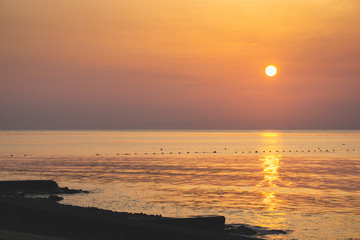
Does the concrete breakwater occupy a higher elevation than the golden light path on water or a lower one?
higher

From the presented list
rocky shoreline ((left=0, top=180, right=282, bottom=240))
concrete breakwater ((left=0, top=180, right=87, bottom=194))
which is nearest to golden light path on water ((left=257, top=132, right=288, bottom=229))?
rocky shoreline ((left=0, top=180, right=282, bottom=240))

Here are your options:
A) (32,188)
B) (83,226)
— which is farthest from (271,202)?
(83,226)

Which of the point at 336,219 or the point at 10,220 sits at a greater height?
the point at 10,220

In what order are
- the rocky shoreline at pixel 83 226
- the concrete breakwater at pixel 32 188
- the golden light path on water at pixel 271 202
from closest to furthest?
the rocky shoreline at pixel 83 226
the golden light path on water at pixel 271 202
the concrete breakwater at pixel 32 188

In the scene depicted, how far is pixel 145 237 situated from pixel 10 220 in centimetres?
559

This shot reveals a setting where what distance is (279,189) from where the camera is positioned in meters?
43.8

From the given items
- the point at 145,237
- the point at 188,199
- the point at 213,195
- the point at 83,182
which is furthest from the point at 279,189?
the point at 145,237

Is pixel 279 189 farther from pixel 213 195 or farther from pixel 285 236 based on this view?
pixel 285 236

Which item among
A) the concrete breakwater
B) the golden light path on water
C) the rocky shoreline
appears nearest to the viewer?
the rocky shoreline

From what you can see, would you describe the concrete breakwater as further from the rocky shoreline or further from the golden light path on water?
the rocky shoreline

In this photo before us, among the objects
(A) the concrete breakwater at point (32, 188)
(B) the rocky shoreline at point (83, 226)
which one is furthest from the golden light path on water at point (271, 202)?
(A) the concrete breakwater at point (32, 188)

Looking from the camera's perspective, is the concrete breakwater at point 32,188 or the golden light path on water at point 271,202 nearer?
the golden light path on water at point 271,202

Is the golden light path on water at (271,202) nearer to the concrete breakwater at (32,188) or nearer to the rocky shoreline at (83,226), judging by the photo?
the rocky shoreline at (83,226)

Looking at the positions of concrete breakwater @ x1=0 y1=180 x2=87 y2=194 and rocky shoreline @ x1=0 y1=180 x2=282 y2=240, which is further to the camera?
concrete breakwater @ x1=0 y1=180 x2=87 y2=194
